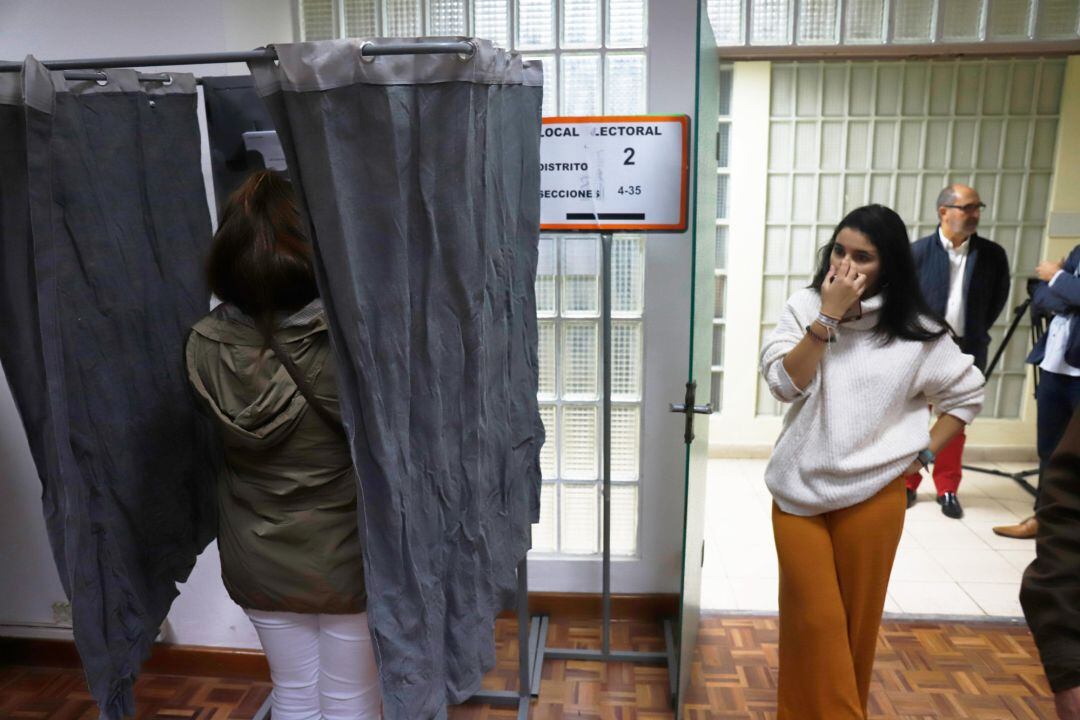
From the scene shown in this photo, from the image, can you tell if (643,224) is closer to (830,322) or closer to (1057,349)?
(830,322)

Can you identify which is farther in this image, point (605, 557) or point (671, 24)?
point (605, 557)

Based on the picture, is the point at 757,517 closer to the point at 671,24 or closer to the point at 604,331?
the point at 604,331

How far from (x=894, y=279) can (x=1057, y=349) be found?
1.70m

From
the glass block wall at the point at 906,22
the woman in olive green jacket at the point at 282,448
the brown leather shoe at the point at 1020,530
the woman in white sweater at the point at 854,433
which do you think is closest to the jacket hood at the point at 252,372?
the woman in olive green jacket at the point at 282,448

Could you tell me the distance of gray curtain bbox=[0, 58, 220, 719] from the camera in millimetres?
1303

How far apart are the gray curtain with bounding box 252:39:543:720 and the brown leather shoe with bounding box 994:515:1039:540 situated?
286cm

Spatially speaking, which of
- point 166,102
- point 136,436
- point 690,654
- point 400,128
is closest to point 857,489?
point 690,654

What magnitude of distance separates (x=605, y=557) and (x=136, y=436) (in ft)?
4.55

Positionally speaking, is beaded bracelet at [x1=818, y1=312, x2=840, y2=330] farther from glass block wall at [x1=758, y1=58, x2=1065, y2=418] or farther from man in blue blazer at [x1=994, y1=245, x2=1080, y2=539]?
glass block wall at [x1=758, y1=58, x2=1065, y2=418]

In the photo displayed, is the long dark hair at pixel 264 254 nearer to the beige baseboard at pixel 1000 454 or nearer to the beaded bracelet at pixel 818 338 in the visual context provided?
the beaded bracelet at pixel 818 338

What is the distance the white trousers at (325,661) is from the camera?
141 cm

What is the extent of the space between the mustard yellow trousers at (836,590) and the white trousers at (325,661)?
1017 mm

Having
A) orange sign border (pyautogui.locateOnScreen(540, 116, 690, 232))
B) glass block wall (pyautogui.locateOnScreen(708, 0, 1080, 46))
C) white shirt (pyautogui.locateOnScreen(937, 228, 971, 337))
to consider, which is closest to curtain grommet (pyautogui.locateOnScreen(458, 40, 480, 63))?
orange sign border (pyautogui.locateOnScreen(540, 116, 690, 232))

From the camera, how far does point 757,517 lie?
11.9ft
